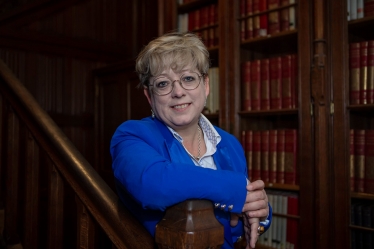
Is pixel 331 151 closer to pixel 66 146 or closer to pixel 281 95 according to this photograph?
pixel 281 95

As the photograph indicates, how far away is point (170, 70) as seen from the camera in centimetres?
127

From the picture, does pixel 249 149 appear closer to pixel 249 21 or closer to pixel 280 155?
pixel 280 155

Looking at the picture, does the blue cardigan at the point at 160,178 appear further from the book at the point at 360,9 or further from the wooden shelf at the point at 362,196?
the book at the point at 360,9

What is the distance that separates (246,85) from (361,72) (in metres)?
0.75

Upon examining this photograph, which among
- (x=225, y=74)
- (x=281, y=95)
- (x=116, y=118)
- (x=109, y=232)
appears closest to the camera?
(x=109, y=232)

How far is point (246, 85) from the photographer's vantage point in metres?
2.53

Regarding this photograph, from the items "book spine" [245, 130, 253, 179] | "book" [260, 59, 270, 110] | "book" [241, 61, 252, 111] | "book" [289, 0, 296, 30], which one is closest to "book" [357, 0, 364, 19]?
"book" [289, 0, 296, 30]

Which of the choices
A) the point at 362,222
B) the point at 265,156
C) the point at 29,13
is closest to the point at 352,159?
the point at 362,222

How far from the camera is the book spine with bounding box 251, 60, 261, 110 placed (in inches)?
97.0

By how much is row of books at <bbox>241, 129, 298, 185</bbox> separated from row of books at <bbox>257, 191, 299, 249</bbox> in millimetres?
100

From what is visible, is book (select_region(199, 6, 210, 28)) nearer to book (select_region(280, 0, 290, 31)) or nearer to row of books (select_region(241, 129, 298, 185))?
book (select_region(280, 0, 290, 31))

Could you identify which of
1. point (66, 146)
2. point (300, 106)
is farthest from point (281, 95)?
point (66, 146)

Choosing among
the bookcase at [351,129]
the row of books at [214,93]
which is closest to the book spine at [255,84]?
the row of books at [214,93]

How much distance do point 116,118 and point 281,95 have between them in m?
1.94
